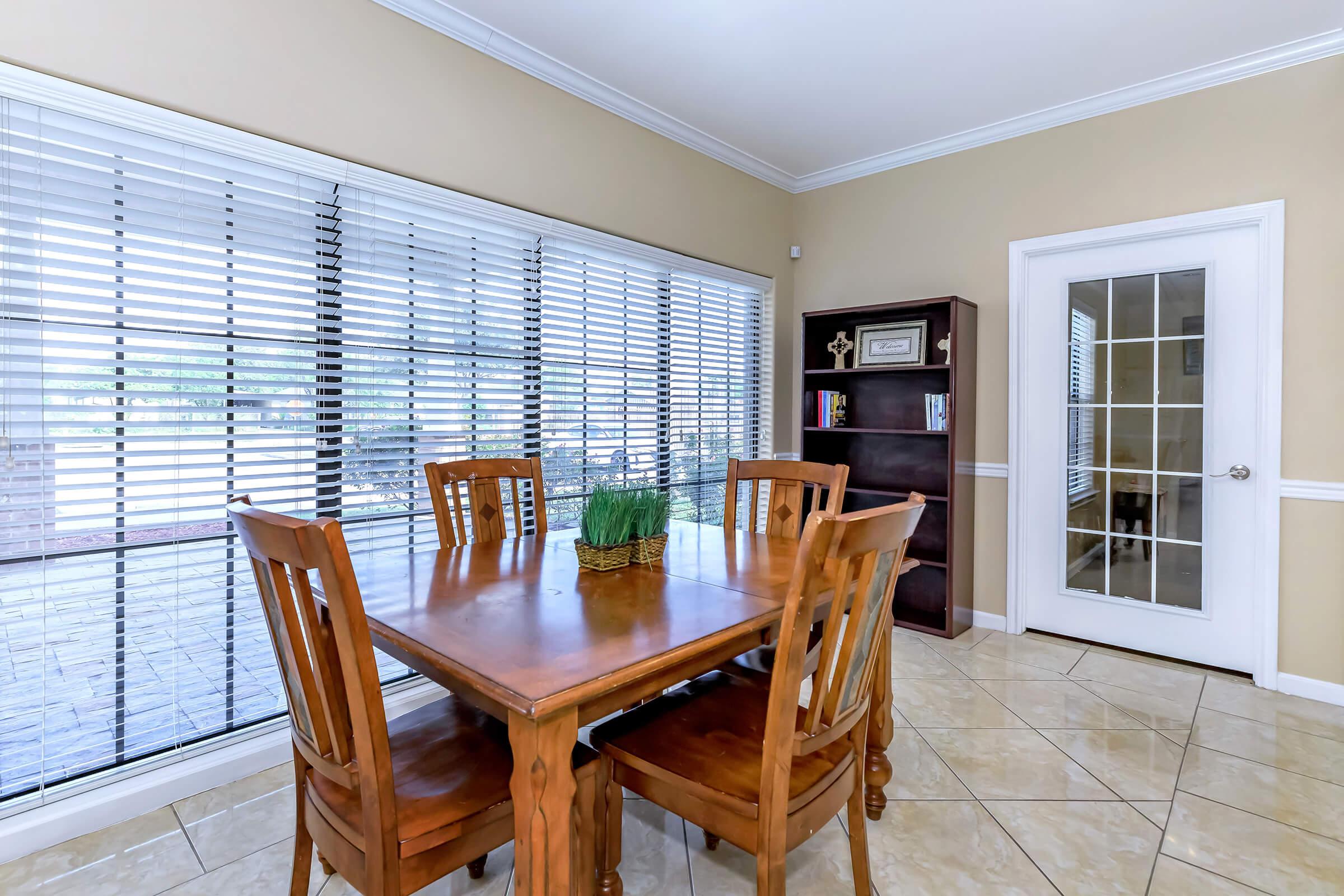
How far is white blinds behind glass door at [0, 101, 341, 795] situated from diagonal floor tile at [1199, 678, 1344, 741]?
12.2ft

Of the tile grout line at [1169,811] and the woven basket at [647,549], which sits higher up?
the woven basket at [647,549]

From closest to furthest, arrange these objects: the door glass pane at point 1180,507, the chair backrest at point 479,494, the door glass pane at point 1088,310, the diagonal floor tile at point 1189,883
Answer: the diagonal floor tile at point 1189,883, the chair backrest at point 479,494, the door glass pane at point 1180,507, the door glass pane at point 1088,310

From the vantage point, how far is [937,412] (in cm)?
359

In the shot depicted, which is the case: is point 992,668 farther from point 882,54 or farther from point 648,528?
point 882,54

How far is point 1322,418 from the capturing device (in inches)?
109

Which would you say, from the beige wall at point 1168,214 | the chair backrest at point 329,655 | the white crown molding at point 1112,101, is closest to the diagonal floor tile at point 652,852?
the chair backrest at point 329,655

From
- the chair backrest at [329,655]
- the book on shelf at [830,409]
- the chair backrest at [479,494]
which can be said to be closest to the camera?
the chair backrest at [329,655]

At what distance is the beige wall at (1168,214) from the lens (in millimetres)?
2770

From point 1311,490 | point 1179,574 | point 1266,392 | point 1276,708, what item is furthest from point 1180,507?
point 1276,708

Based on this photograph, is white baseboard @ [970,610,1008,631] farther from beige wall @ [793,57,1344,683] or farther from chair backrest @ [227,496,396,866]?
chair backrest @ [227,496,396,866]

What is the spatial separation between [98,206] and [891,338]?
354cm

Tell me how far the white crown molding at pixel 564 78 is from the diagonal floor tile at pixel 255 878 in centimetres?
282

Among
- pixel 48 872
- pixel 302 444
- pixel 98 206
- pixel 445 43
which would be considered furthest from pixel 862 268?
pixel 48 872

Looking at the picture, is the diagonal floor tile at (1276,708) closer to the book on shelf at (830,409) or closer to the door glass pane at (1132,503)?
the door glass pane at (1132,503)
